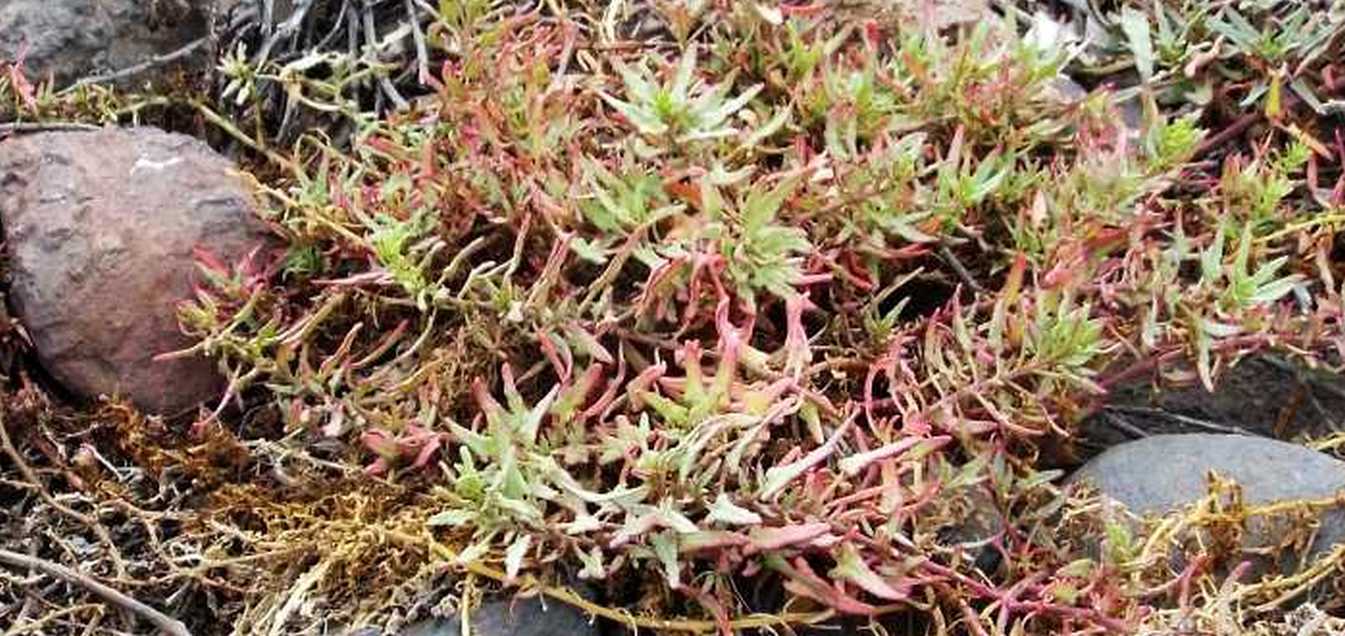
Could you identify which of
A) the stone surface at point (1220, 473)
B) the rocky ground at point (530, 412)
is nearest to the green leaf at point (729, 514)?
the rocky ground at point (530, 412)

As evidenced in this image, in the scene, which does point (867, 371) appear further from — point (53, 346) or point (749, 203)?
point (53, 346)

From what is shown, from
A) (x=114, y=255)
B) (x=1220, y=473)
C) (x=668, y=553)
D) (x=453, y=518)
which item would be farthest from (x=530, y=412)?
(x=1220, y=473)

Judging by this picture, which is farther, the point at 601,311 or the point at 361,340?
the point at 361,340

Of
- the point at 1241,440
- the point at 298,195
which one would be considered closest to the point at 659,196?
the point at 298,195

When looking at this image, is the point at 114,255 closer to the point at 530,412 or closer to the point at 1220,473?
the point at 530,412

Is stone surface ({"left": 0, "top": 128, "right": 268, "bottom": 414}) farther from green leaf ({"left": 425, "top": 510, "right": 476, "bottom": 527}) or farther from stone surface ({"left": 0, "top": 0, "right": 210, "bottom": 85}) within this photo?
green leaf ({"left": 425, "top": 510, "right": 476, "bottom": 527})
